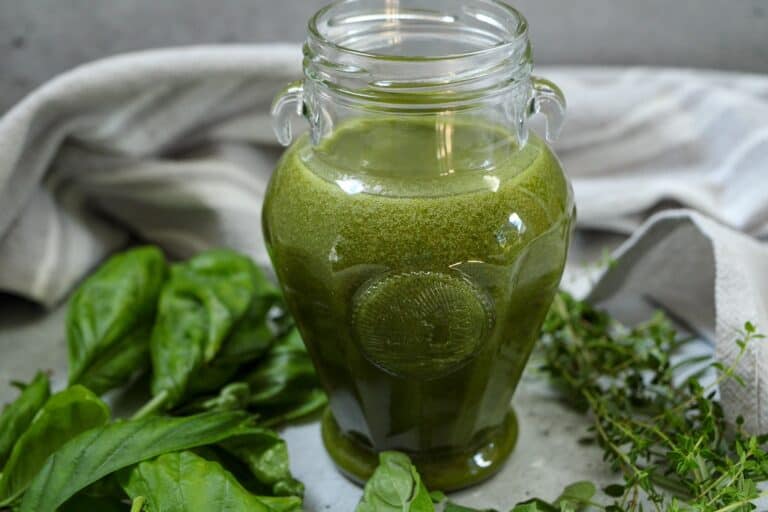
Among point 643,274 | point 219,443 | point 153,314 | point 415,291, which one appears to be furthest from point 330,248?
point 643,274

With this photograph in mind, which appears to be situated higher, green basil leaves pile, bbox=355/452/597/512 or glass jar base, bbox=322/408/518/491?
green basil leaves pile, bbox=355/452/597/512

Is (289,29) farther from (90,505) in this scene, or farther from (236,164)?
(90,505)

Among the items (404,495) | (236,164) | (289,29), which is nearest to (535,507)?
(404,495)

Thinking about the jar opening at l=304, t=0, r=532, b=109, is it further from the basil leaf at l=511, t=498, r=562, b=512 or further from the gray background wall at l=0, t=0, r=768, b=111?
the gray background wall at l=0, t=0, r=768, b=111

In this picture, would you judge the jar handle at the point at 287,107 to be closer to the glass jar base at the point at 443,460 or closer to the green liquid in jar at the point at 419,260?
the green liquid in jar at the point at 419,260

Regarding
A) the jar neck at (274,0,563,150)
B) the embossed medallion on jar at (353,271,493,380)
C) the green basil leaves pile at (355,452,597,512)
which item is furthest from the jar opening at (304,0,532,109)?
the green basil leaves pile at (355,452,597,512)

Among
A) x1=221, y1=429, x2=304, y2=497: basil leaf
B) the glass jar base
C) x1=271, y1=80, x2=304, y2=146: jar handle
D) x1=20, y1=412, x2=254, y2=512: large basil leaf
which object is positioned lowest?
the glass jar base

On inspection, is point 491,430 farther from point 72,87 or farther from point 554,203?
point 72,87
